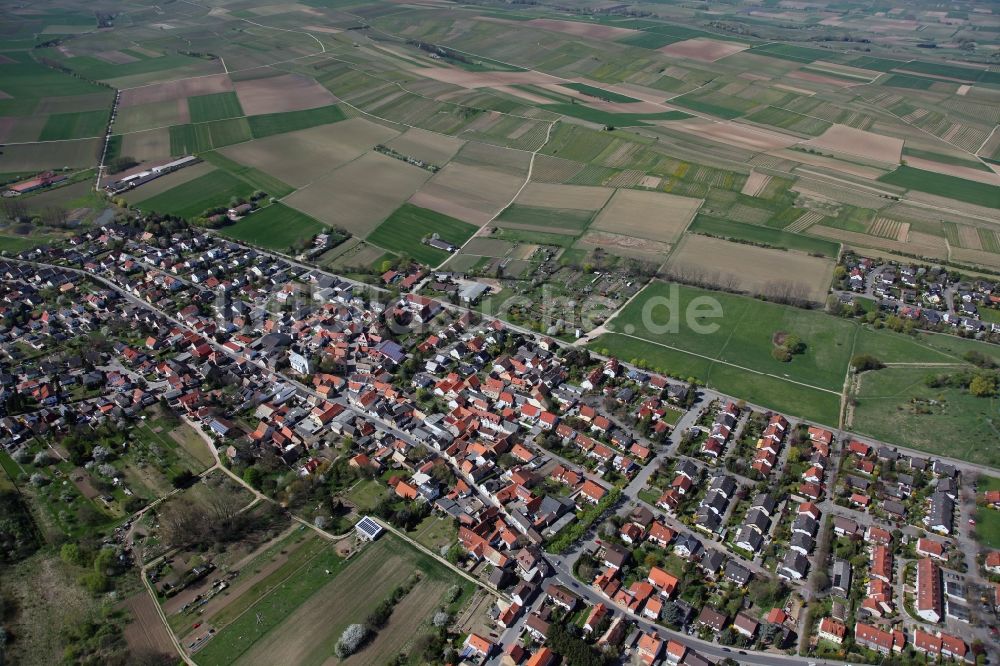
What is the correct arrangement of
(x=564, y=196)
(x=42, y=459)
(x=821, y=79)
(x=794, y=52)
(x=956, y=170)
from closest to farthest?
(x=42, y=459), (x=564, y=196), (x=956, y=170), (x=821, y=79), (x=794, y=52)

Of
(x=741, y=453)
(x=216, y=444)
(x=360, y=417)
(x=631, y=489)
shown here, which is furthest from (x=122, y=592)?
(x=741, y=453)

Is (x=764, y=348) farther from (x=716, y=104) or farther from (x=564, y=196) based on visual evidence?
(x=716, y=104)

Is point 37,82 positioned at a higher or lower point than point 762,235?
higher

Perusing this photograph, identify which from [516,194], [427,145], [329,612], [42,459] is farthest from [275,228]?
[329,612]

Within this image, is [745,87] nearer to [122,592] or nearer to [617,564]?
[617,564]

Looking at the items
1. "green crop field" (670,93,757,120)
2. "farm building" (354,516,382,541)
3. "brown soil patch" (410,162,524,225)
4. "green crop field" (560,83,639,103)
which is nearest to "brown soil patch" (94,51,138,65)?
"green crop field" (560,83,639,103)

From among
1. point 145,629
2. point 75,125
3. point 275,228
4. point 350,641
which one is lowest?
point 145,629

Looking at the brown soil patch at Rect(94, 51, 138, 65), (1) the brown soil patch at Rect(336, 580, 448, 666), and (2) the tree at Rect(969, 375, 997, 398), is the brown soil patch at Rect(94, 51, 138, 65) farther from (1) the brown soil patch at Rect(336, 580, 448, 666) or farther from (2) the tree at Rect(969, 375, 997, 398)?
(2) the tree at Rect(969, 375, 997, 398)
